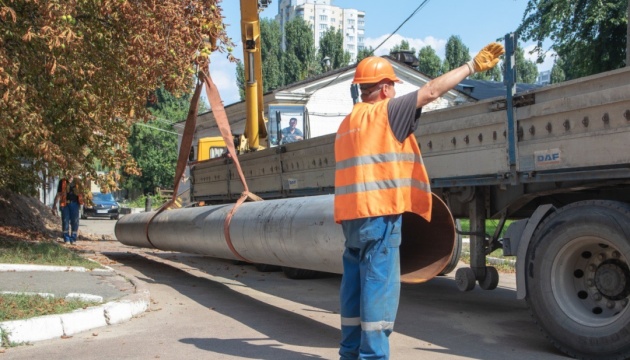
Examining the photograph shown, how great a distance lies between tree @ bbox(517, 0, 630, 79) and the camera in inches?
854

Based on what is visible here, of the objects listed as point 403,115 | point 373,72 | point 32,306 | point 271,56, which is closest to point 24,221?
point 32,306

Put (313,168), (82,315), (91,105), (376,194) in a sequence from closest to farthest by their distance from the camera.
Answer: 1. (376,194)
2. (82,315)
3. (313,168)
4. (91,105)

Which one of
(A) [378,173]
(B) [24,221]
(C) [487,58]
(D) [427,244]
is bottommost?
(D) [427,244]

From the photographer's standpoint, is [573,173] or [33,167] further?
[33,167]

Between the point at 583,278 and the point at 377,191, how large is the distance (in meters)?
2.22

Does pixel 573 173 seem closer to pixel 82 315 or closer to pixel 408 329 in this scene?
pixel 408 329

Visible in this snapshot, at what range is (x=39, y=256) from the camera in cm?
1114

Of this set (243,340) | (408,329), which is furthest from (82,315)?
(408,329)

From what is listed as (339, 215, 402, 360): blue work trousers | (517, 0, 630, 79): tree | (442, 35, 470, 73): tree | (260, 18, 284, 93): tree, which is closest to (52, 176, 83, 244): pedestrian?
(339, 215, 402, 360): blue work trousers

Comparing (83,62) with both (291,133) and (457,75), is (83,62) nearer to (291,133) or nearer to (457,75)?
(291,133)

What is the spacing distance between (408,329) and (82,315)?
3015 mm

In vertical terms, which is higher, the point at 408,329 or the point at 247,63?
the point at 247,63

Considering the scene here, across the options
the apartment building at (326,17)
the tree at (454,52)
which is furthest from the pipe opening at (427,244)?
the apartment building at (326,17)

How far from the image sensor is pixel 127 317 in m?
7.14
